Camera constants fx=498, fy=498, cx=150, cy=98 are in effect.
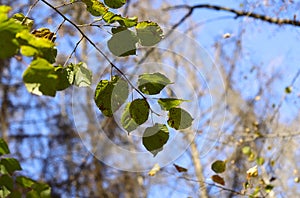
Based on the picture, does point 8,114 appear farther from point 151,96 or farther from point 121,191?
point 151,96

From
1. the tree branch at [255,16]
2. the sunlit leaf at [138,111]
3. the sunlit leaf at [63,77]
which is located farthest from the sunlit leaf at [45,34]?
the tree branch at [255,16]

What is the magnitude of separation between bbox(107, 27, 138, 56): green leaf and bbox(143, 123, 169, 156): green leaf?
0.35 feet

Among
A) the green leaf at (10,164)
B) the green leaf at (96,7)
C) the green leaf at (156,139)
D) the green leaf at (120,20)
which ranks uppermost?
the green leaf at (96,7)

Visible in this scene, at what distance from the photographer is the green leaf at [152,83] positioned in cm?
64

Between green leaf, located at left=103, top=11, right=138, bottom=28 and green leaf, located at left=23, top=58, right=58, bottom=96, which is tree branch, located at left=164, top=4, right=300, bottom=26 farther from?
green leaf, located at left=23, top=58, right=58, bottom=96

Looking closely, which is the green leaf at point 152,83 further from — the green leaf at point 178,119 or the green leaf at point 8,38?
the green leaf at point 8,38

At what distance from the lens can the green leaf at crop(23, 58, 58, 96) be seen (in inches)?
19.3

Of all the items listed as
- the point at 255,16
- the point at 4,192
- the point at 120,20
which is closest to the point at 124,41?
the point at 120,20

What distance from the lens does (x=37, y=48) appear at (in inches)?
19.9

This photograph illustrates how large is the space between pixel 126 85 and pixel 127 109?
0.04m

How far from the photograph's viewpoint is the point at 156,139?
640mm

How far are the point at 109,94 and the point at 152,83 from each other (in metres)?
0.06

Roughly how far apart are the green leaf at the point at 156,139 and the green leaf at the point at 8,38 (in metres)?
0.22

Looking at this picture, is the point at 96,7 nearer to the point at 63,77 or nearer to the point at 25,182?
the point at 63,77
